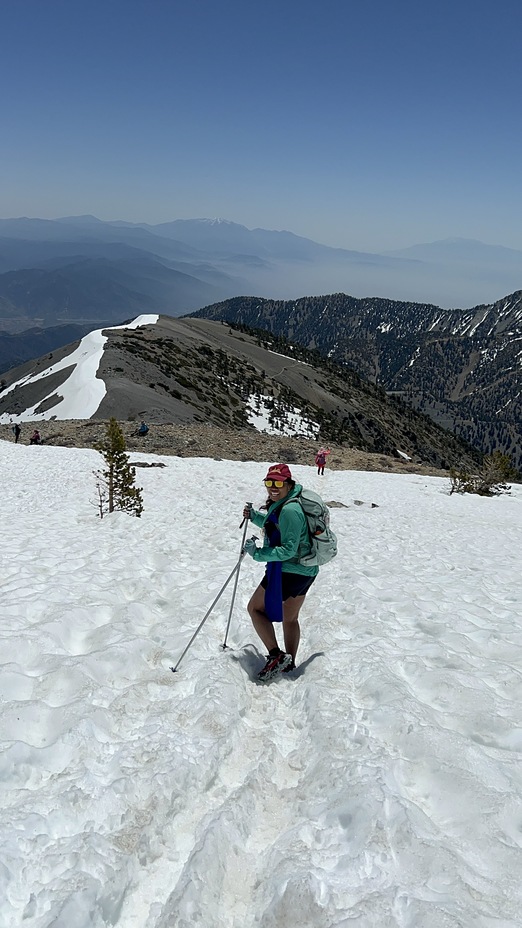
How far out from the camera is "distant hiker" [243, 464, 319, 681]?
5934 millimetres

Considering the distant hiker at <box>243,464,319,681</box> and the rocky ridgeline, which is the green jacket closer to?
the distant hiker at <box>243,464,319,681</box>

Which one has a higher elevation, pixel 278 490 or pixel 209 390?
pixel 209 390

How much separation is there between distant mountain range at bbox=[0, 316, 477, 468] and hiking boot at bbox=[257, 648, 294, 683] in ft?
130

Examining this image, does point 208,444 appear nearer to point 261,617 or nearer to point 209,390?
point 261,617

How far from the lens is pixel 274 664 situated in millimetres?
6551

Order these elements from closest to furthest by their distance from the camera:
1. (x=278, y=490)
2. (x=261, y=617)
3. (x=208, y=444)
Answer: (x=278, y=490), (x=261, y=617), (x=208, y=444)

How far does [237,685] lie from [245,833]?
2182 mm

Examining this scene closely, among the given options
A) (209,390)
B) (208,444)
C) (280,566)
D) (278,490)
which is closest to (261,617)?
A: (280,566)

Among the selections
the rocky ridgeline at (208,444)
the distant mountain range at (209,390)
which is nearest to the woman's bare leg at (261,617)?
the rocky ridgeline at (208,444)

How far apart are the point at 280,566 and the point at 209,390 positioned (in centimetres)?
6893

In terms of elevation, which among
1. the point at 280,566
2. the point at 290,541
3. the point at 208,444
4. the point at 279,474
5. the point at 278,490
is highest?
the point at 279,474

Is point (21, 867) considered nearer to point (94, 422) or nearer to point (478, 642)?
point (478, 642)

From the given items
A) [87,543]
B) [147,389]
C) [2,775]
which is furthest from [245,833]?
[147,389]

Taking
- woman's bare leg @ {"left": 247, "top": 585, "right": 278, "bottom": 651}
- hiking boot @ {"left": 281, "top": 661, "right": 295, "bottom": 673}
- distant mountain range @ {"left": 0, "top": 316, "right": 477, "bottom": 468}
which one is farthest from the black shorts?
distant mountain range @ {"left": 0, "top": 316, "right": 477, "bottom": 468}
